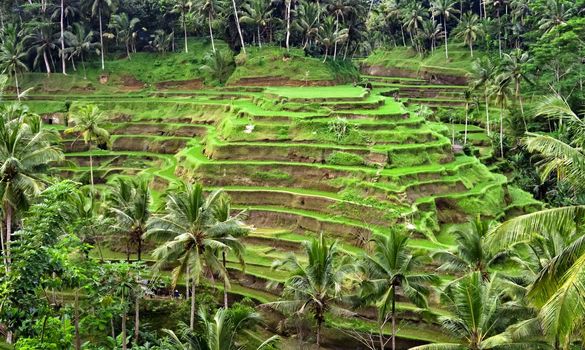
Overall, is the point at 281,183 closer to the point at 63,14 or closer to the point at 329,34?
the point at 329,34

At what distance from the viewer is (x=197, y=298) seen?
2886 centimetres

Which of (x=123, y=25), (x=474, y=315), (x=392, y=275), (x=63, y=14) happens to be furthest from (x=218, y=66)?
(x=474, y=315)

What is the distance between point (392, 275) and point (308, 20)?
163 ft

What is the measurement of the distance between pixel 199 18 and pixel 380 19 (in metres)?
42.5

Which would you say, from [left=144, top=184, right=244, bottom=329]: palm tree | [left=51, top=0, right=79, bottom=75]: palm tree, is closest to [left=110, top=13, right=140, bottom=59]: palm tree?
[left=51, top=0, right=79, bottom=75]: palm tree

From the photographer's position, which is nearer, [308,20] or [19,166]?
[19,166]

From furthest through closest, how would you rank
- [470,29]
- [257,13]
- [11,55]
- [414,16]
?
[414,16], [470,29], [257,13], [11,55]

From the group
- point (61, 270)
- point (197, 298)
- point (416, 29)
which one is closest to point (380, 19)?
point (416, 29)

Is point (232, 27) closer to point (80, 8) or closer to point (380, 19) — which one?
point (80, 8)

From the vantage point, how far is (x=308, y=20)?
218 feet

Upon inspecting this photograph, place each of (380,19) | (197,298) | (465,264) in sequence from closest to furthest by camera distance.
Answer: (465,264), (197,298), (380,19)

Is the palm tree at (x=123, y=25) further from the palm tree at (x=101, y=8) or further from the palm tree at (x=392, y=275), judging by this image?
the palm tree at (x=392, y=275)

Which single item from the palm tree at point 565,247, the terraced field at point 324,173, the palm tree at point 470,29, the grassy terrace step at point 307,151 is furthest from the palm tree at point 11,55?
the palm tree at point 565,247

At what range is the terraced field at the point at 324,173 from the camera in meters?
32.6
